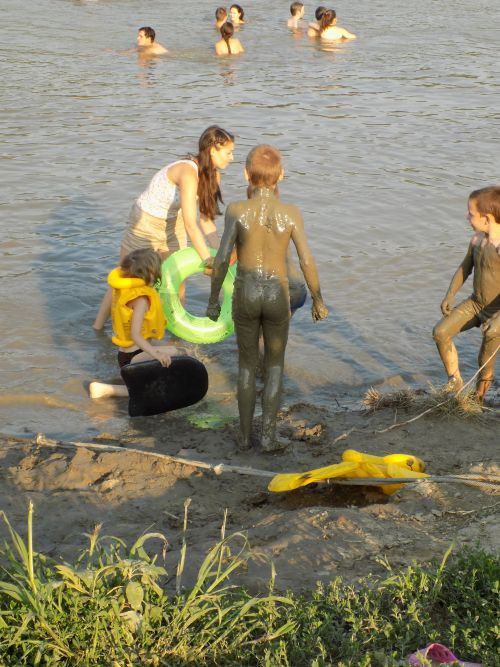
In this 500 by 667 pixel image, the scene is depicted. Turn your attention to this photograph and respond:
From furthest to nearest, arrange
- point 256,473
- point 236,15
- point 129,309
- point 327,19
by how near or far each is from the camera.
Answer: point 236,15 → point 327,19 → point 129,309 → point 256,473

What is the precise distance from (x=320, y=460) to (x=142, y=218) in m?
2.94

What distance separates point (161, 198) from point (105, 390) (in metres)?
1.75

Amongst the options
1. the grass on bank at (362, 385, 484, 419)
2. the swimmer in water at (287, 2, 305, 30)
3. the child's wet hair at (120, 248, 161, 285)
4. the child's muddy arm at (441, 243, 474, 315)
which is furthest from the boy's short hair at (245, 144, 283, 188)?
the swimmer in water at (287, 2, 305, 30)

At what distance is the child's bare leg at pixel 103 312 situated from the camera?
849 centimetres

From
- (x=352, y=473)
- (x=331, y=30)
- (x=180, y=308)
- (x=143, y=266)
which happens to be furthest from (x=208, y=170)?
(x=331, y=30)

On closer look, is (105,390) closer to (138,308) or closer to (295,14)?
(138,308)

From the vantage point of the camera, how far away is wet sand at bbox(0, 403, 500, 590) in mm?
4531

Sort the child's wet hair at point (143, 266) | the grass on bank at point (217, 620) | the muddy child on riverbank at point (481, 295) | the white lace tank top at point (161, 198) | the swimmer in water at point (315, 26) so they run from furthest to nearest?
1. the swimmer in water at point (315, 26)
2. the white lace tank top at point (161, 198)
3. the child's wet hair at point (143, 266)
4. the muddy child on riverbank at point (481, 295)
5. the grass on bank at point (217, 620)

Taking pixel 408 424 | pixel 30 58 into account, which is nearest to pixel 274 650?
pixel 408 424

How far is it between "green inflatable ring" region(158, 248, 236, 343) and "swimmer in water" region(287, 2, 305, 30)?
55.3ft

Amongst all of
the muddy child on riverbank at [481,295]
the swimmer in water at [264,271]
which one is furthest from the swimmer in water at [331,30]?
the swimmer in water at [264,271]

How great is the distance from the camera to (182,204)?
7.50m

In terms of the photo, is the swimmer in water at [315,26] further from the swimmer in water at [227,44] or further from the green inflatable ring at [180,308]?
the green inflatable ring at [180,308]

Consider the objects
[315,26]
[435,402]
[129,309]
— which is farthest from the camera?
[315,26]
